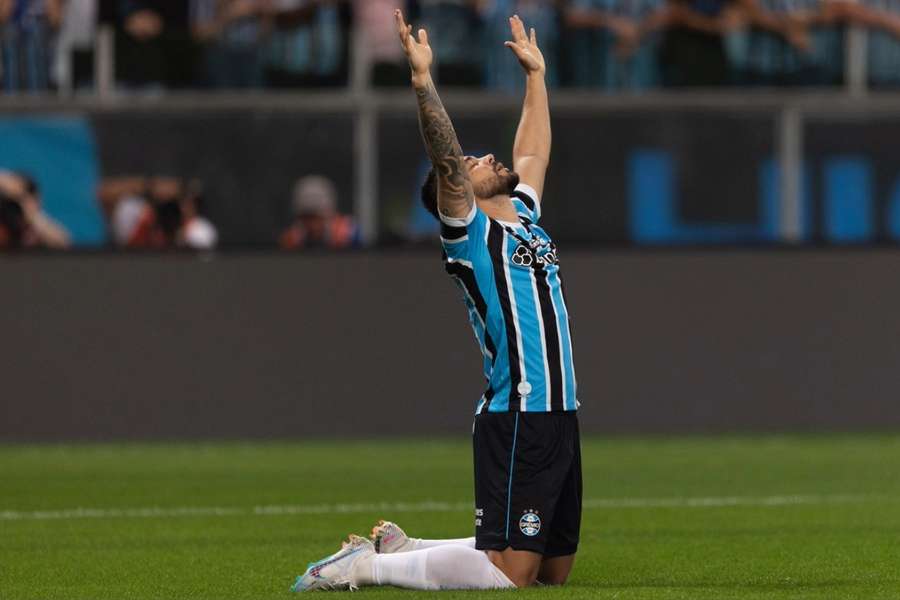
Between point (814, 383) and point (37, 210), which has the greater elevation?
point (37, 210)

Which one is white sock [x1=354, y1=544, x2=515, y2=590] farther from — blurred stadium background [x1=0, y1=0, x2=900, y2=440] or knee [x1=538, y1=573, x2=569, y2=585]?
blurred stadium background [x1=0, y1=0, x2=900, y2=440]

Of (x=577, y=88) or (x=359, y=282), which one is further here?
(x=577, y=88)

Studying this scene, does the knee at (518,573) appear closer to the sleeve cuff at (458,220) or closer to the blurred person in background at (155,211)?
the sleeve cuff at (458,220)

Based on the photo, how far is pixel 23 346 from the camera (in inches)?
663

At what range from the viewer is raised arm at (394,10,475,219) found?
25.6 ft

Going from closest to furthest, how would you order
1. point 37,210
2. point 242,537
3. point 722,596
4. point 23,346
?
point 722,596 → point 242,537 → point 23,346 → point 37,210

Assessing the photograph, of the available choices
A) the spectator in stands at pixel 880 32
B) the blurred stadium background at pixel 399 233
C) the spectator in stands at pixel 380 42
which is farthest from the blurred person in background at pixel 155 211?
the spectator in stands at pixel 880 32

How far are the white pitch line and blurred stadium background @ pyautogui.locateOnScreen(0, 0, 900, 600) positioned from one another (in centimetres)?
177

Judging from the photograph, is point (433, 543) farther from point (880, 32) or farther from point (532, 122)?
point (880, 32)

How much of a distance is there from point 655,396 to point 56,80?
599 centimetres

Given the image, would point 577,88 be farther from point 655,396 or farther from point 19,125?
point 19,125

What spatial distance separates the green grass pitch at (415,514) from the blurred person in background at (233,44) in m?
3.64

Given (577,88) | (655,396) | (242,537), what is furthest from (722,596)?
(577,88)

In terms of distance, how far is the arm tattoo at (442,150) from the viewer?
7.82 m
